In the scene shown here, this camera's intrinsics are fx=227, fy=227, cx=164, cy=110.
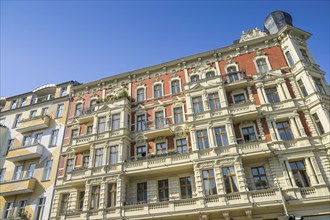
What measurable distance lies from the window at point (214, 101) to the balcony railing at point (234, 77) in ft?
7.04

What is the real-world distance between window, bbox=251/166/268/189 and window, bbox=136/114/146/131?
11.5 m

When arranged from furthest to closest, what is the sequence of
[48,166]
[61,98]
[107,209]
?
[61,98] < [48,166] < [107,209]

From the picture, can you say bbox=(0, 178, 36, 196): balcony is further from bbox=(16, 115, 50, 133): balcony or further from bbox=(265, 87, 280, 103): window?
bbox=(265, 87, 280, 103): window

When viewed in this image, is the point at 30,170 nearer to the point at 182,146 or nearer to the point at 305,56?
the point at 182,146

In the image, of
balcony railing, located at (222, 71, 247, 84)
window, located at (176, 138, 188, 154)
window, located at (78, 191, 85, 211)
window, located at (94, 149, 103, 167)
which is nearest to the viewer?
window, located at (176, 138, 188, 154)

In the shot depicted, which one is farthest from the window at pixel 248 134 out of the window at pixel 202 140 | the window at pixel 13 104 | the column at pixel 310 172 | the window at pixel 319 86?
the window at pixel 13 104

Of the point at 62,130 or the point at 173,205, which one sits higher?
the point at 62,130

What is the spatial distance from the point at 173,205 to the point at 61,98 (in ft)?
68.9

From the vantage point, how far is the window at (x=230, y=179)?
17.4 metres

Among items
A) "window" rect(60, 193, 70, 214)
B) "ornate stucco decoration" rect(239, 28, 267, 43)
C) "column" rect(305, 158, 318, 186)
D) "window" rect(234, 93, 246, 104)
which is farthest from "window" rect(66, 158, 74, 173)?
Answer: "ornate stucco decoration" rect(239, 28, 267, 43)

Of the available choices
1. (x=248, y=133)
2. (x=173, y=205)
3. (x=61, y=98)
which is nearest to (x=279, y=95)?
(x=248, y=133)

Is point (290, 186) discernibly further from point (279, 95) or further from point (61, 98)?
point (61, 98)

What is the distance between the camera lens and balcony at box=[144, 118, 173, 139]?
22.2 meters

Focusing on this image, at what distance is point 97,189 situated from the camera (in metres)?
21.0
